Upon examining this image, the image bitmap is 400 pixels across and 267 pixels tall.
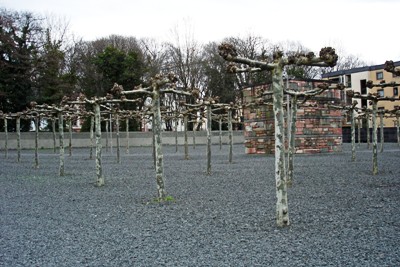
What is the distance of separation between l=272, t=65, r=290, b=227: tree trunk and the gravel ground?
0.86 ft

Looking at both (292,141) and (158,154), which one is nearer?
(158,154)

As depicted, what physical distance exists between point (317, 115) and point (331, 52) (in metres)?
21.1

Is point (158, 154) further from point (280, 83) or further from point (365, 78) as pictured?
point (365, 78)

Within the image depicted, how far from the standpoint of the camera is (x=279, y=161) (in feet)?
24.5

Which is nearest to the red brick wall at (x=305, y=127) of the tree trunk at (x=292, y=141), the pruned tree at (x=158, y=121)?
the tree trunk at (x=292, y=141)

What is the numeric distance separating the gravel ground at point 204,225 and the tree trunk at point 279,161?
262mm

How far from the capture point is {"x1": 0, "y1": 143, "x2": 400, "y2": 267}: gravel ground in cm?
570

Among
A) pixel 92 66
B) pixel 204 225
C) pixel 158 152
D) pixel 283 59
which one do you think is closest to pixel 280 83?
pixel 283 59

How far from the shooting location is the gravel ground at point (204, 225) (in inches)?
225

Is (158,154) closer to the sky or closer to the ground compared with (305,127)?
closer to the ground

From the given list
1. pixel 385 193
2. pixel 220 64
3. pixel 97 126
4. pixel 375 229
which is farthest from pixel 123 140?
pixel 375 229

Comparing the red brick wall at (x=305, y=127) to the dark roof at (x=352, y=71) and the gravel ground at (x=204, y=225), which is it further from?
the dark roof at (x=352, y=71)

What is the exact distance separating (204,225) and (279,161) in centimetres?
164

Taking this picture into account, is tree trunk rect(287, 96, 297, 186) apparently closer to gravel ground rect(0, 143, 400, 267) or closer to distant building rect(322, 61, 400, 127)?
gravel ground rect(0, 143, 400, 267)
